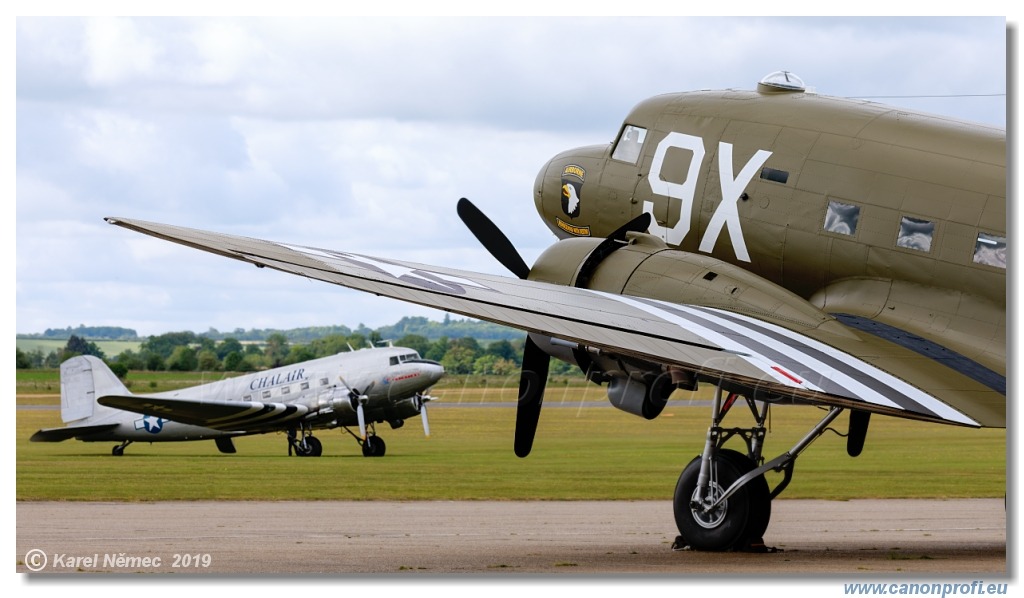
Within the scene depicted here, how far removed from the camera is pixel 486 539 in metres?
16.7

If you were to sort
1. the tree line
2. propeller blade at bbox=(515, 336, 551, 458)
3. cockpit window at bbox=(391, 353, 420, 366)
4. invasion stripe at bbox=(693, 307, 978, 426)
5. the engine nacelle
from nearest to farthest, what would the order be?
invasion stripe at bbox=(693, 307, 978, 426), the engine nacelle, propeller blade at bbox=(515, 336, 551, 458), cockpit window at bbox=(391, 353, 420, 366), the tree line

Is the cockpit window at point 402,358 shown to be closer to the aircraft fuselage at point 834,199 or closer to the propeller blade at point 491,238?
the aircraft fuselage at point 834,199

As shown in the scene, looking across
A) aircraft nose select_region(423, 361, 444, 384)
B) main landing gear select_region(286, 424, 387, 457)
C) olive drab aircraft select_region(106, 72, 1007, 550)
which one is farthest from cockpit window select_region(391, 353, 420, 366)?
olive drab aircraft select_region(106, 72, 1007, 550)

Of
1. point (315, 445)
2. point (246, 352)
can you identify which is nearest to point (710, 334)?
point (315, 445)

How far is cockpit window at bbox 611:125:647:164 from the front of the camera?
16500 millimetres

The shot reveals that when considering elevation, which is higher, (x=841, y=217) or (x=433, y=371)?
(x=841, y=217)

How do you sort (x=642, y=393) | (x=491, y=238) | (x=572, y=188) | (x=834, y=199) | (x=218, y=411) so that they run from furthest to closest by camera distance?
(x=218, y=411) → (x=572, y=188) → (x=491, y=238) → (x=834, y=199) → (x=642, y=393)

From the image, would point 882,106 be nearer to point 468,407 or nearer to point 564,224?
point 564,224

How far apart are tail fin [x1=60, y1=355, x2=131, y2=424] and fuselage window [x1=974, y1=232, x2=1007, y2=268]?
1602 inches

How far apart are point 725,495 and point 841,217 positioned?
342cm

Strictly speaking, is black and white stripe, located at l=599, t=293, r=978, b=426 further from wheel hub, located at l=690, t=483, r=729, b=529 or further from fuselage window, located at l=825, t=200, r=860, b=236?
wheel hub, located at l=690, t=483, r=729, b=529

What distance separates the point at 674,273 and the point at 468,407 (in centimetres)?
8503

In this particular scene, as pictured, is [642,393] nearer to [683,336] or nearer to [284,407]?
[683,336]

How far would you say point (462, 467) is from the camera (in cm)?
3853
